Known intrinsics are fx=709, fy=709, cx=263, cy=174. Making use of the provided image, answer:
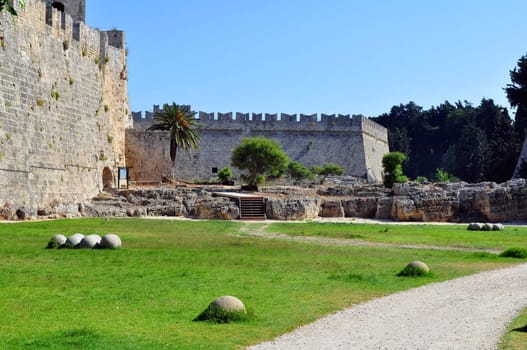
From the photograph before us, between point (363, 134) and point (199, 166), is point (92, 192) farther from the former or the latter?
point (363, 134)

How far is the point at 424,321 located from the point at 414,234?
14332 mm

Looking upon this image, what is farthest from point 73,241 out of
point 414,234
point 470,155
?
point 470,155

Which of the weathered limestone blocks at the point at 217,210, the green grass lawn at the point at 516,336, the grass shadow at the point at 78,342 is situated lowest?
the green grass lawn at the point at 516,336

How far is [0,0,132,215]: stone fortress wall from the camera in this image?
23.1 meters

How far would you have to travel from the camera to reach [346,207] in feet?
102

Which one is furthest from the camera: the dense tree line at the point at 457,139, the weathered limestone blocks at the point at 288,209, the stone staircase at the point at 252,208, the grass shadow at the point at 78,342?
the dense tree line at the point at 457,139

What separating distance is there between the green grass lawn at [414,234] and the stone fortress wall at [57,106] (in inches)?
326

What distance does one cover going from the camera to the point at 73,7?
33594 millimetres

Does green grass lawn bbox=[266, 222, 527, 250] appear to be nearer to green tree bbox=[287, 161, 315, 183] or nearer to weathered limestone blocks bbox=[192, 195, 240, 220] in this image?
weathered limestone blocks bbox=[192, 195, 240, 220]

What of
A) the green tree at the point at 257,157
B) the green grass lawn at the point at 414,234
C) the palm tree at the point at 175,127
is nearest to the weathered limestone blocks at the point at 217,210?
the green grass lawn at the point at 414,234

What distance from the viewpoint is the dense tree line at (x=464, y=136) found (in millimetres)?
49625

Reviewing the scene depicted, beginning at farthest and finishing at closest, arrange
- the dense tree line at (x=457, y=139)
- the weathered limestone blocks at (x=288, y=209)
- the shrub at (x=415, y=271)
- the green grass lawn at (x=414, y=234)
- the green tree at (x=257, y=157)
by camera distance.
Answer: the dense tree line at (x=457, y=139) → the green tree at (x=257, y=157) → the weathered limestone blocks at (x=288, y=209) → the green grass lawn at (x=414, y=234) → the shrub at (x=415, y=271)

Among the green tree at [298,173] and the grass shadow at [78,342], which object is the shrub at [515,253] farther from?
the green tree at [298,173]

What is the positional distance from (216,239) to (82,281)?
8029mm
